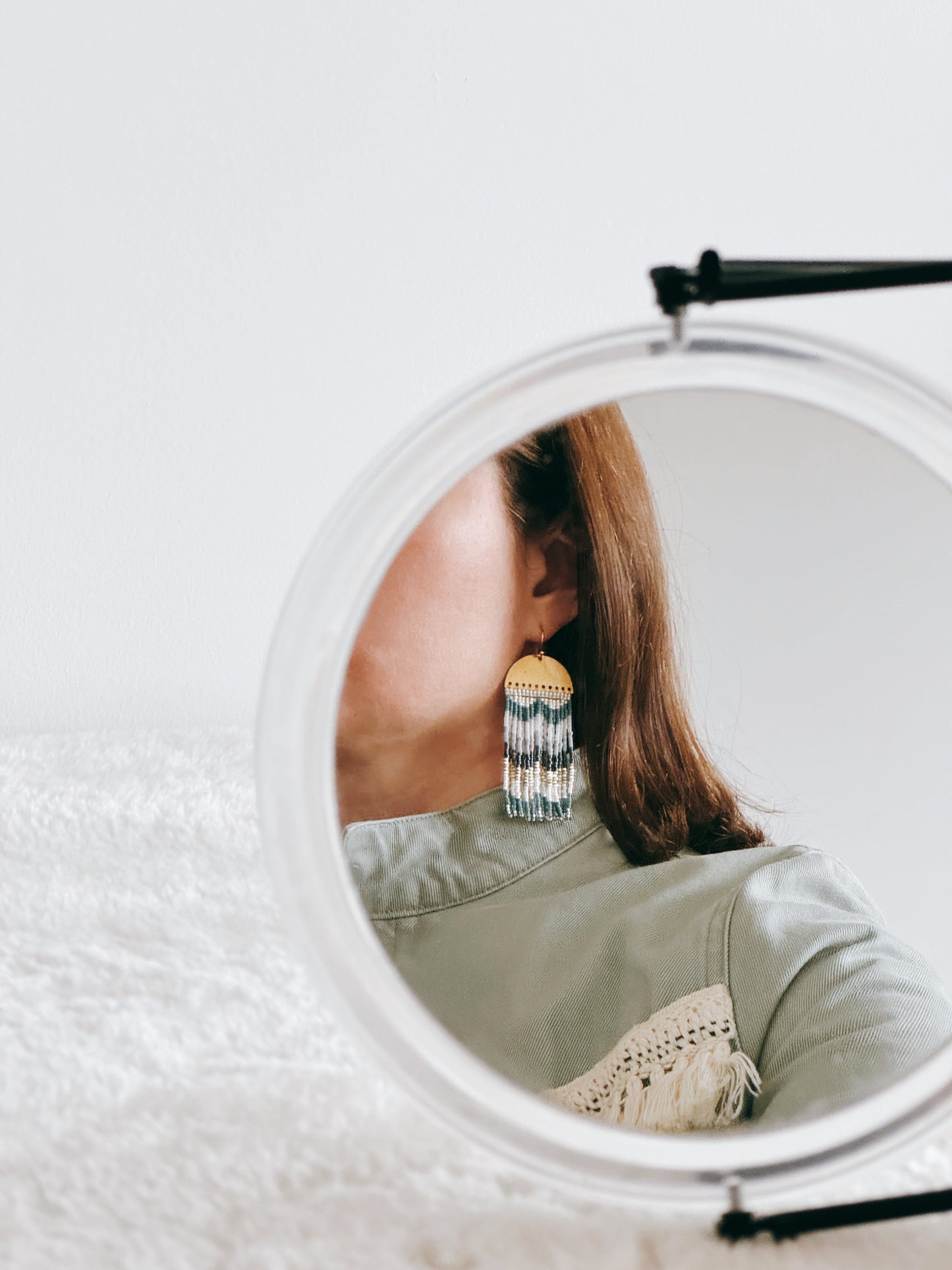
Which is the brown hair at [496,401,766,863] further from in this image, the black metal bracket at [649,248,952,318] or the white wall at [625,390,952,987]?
the black metal bracket at [649,248,952,318]

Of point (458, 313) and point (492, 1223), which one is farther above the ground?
point (458, 313)

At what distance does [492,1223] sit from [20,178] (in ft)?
1.73

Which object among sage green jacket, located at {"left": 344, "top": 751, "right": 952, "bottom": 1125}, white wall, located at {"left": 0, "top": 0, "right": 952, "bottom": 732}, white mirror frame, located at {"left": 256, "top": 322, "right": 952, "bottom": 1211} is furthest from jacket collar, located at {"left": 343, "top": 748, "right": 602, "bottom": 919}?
white wall, located at {"left": 0, "top": 0, "right": 952, "bottom": 732}

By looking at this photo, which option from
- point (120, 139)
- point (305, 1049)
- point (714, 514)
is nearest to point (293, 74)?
point (120, 139)

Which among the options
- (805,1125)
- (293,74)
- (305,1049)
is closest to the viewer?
(805,1125)

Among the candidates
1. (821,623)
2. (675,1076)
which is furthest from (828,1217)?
(821,623)

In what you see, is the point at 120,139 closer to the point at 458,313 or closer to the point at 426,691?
the point at 458,313

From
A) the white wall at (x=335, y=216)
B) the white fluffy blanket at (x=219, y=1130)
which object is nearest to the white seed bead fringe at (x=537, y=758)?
the white fluffy blanket at (x=219, y=1130)

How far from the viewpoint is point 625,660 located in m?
0.41

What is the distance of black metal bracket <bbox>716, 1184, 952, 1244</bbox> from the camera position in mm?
267

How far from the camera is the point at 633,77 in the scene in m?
0.56

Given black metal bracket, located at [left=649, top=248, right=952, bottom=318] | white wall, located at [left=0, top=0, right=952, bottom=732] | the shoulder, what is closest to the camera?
black metal bracket, located at [left=649, top=248, right=952, bottom=318]

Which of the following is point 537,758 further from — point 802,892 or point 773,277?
point 773,277

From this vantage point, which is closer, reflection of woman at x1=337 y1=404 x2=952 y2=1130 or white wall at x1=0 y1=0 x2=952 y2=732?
reflection of woman at x1=337 y1=404 x2=952 y2=1130
